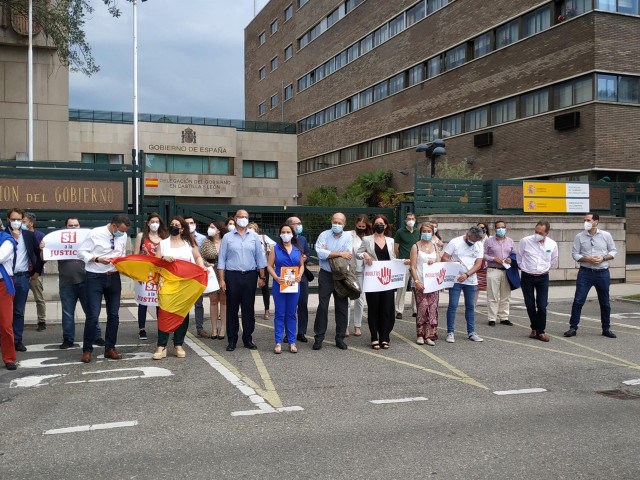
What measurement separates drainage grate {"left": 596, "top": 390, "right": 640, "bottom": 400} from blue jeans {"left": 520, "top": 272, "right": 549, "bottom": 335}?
10.6ft

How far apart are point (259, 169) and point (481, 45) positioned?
77.2 ft

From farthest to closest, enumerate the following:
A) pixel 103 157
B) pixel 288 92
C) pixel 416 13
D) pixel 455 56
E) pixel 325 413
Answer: pixel 288 92, pixel 103 157, pixel 416 13, pixel 455 56, pixel 325 413

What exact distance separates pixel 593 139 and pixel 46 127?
2084 cm

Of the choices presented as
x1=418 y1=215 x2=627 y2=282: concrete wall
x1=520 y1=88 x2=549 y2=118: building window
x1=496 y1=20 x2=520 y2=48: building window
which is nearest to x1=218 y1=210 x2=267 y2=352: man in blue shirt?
x1=418 y1=215 x2=627 y2=282: concrete wall

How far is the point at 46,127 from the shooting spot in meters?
22.2

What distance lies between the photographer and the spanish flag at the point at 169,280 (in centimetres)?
814

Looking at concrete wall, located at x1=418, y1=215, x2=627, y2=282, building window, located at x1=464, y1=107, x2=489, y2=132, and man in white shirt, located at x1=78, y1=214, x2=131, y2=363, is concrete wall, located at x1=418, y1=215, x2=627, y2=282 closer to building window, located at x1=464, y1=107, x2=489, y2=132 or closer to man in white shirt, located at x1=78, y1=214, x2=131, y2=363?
man in white shirt, located at x1=78, y1=214, x2=131, y2=363

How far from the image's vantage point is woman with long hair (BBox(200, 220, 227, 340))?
32.2 feet

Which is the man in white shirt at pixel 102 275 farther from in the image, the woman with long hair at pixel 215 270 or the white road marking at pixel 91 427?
the white road marking at pixel 91 427

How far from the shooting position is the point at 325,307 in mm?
8758

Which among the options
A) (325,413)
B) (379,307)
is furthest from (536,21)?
(325,413)

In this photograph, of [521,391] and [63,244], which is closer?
[521,391]

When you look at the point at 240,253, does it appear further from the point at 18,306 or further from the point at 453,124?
the point at 453,124

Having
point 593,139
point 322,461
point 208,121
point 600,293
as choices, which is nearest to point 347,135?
point 208,121
